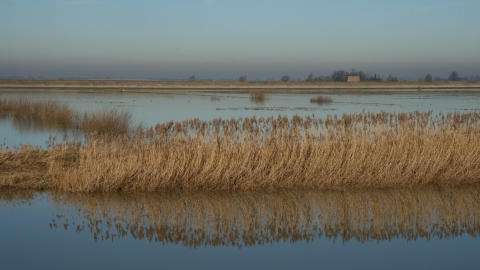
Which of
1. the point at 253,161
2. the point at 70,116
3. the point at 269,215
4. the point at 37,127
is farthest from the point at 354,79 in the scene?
the point at 269,215

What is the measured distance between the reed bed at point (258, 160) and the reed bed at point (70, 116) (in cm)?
340

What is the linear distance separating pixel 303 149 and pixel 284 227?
2832mm

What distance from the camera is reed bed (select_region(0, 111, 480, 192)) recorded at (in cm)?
989

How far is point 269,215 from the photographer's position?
873 centimetres

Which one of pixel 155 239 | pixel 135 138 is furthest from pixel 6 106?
pixel 155 239

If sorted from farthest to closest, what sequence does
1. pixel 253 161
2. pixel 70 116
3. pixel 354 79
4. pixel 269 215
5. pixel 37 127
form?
pixel 354 79
pixel 70 116
pixel 37 127
pixel 253 161
pixel 269 215

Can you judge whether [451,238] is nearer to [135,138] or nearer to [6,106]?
[135,138]

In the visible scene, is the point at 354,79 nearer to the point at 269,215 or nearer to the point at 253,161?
the point at 253,161

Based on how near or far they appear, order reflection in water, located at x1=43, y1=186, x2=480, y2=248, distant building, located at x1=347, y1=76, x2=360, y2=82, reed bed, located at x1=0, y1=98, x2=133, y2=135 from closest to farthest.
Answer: reflection in water, located at x1=43, y1=186, x2=480, y2=248 < reed bed, located at x1=0, y1=98, x2=133, y2=135 < distant building, located at x1=347, y1=76, x2=360, y2=82

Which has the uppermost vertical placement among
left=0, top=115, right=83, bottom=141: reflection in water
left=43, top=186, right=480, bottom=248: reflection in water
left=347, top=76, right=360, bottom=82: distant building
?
left=347, top=76, right=360, bottom=82: distant building

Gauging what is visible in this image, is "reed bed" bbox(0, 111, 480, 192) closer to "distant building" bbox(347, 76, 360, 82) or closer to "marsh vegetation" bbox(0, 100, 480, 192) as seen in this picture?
"marsh vegetation" bbox(0, 100, 480, 192)

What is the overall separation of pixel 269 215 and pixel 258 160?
198 centimetres

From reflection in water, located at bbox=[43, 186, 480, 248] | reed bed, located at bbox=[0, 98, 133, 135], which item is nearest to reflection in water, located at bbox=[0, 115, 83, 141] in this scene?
reed bed, located at bbox=[0, 98, 133, 135]

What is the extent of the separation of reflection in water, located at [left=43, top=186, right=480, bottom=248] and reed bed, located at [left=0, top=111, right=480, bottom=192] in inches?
12.6
